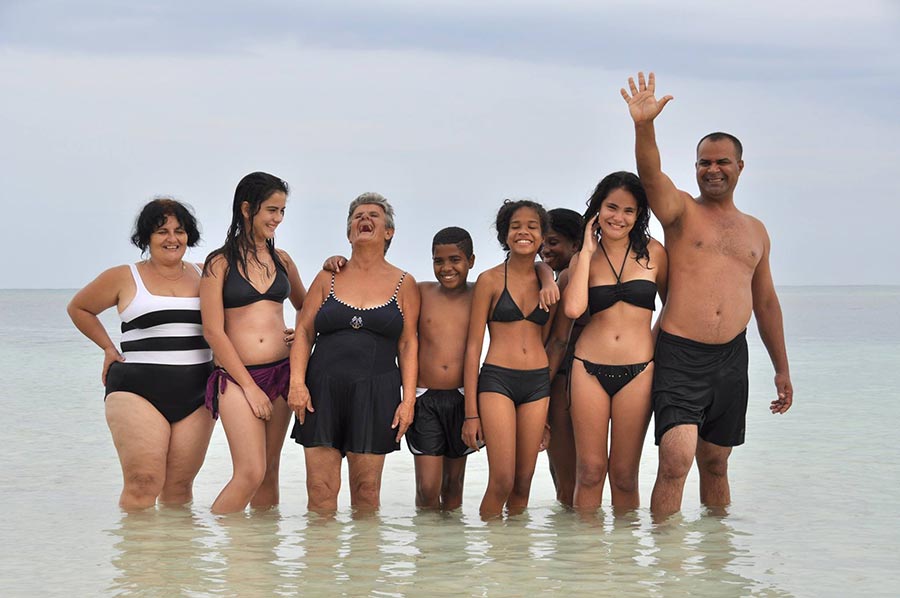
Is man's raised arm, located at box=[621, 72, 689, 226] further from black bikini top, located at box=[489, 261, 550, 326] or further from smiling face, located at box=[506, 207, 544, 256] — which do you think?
black bikini top, located at box=[489, 261, 550, 326]

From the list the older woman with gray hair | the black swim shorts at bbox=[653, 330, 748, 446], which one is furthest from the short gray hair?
the black swim shorts at bbox=[653, 330, 748, 446]

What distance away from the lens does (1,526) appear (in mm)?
7426

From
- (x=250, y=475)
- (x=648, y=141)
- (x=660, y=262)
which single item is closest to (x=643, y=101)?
(x=648, y=141)

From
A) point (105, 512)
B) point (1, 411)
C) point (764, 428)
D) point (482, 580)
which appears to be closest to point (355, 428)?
point (482, 580)

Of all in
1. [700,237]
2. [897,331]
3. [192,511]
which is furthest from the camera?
[897,331]

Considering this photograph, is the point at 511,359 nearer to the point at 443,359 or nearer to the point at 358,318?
the point at 443,359

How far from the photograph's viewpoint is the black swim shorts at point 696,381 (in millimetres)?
6465

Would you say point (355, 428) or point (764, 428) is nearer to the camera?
point (355, 428)

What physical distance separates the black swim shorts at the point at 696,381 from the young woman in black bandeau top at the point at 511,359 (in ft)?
2.22

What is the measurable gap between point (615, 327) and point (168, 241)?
267cm

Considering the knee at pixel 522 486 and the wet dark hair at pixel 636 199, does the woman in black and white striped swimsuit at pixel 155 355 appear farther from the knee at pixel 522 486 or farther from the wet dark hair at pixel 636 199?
the wet dark hair at pixel 636 199

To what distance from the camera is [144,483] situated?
6.68 m

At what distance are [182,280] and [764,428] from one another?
8.19 m

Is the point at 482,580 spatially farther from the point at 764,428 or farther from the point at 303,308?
the point at 764,428
